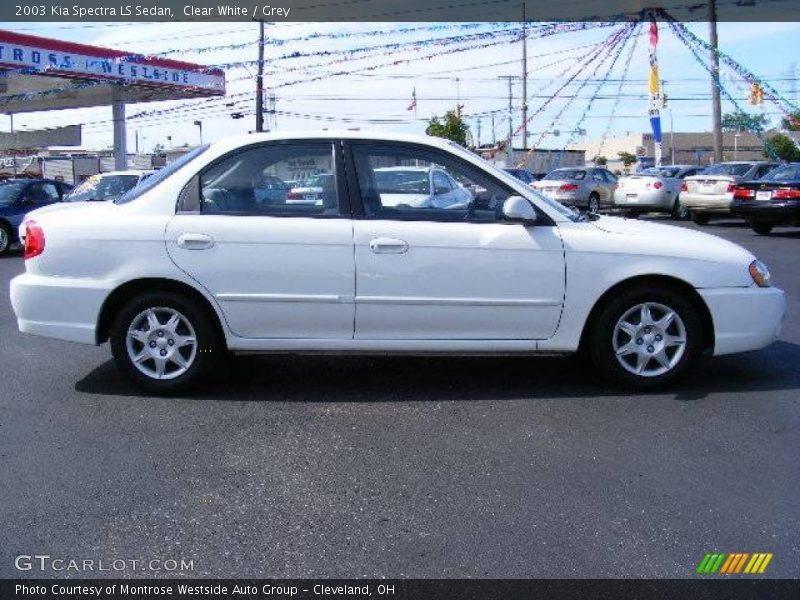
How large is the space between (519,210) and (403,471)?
1903 mm

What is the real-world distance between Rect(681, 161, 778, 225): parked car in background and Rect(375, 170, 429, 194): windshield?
15.1 meters

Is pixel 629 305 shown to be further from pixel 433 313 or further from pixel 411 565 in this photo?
pixel 411 565

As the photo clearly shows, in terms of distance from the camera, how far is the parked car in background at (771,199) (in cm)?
1602

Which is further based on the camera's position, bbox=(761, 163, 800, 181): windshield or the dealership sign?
the dealership sign

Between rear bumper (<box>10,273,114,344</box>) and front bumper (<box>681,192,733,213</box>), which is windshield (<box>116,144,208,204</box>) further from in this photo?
front bumper (<box>681,192,733,213</box>)

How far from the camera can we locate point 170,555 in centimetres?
329

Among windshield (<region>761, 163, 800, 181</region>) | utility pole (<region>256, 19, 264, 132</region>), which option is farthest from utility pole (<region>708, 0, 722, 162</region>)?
utility pole (<region>256, 19, 264, 132</region>)

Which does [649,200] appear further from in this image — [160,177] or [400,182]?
[160,177]

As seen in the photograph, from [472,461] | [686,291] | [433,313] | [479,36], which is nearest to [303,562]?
[472,461]

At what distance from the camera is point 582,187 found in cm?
2478

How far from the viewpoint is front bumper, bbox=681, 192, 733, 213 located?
62.4 feet

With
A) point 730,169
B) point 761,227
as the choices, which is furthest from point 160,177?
point 730,169
